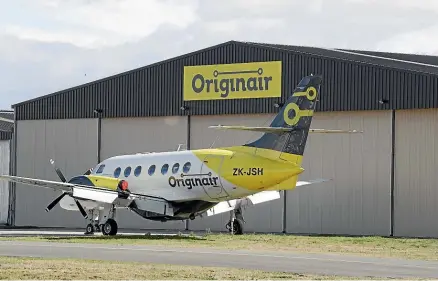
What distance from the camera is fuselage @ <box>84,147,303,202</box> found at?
38.4 metres

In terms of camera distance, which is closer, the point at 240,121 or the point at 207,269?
the point at 207,269

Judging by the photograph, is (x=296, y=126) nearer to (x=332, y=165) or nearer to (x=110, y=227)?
(x=110, y=227)

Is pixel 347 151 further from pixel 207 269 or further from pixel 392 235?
pixel 207 269

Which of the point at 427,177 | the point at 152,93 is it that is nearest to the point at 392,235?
the point at 427,177

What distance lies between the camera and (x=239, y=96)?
1982 inches

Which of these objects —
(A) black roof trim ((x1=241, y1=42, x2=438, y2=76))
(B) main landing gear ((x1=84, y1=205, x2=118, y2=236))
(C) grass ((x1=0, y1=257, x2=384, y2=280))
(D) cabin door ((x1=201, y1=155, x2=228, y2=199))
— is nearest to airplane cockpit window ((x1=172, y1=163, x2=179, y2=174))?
(D) cabin door ((x1=201, y1=155, x2=228, y2=199))

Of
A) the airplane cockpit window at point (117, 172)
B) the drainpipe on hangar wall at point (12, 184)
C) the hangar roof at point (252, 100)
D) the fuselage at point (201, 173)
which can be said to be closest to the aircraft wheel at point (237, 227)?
the fuselage at point (201, 173)

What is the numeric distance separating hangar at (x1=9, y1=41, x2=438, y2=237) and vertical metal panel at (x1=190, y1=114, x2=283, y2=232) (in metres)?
0.06

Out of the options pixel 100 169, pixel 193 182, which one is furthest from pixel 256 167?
pixel 100 169

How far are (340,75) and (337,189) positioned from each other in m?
5.38

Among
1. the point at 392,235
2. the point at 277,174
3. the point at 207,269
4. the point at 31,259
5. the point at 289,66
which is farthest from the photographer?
the point at 289,66

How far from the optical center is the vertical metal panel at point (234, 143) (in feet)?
163

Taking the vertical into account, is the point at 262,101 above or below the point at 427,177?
above

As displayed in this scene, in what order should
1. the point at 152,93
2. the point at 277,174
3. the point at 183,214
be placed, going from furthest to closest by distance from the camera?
1. the point at 152,93
2. the point at 183,214
3. the point at 277,174
